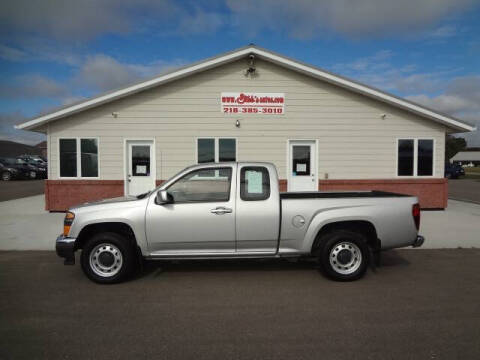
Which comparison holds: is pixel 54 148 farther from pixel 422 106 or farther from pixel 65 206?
pixel 422 106

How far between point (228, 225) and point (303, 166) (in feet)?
24.8

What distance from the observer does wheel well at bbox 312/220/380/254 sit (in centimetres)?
540

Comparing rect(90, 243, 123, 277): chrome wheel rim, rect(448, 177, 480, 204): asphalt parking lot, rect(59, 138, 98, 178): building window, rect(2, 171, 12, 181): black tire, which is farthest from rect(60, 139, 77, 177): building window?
rect(2, 171, 12, 181): black tire

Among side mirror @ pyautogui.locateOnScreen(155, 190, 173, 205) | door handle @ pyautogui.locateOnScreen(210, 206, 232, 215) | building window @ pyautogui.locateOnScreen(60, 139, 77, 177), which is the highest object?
building window @ pyautogui.locateOnScreen(60, 139, 77, 177)

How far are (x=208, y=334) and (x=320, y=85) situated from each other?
10.2m

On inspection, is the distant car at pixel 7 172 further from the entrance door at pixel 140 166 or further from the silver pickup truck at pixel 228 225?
the silver pickup truck at pixel 228 225

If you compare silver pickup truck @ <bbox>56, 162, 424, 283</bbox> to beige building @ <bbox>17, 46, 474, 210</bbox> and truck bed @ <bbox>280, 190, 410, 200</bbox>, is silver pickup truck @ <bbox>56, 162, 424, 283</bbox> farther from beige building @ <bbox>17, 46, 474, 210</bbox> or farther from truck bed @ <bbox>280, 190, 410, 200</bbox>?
beige building @ <bbox>17, 46, 474, 210</bbox>

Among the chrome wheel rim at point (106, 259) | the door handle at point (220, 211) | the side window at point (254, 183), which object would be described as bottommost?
the chrome wheel rim at point (106, 259)

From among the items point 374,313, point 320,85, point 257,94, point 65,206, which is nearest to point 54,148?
point 65,206

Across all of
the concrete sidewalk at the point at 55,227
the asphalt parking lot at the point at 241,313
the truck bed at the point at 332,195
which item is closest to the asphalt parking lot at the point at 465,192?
the concrete sidewalk at the point at 55,227

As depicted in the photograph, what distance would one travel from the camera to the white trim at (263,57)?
11438 mm

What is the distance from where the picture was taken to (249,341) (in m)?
3.53

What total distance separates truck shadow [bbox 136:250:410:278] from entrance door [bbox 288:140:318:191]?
5.73 m

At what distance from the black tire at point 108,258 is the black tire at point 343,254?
2.85m
